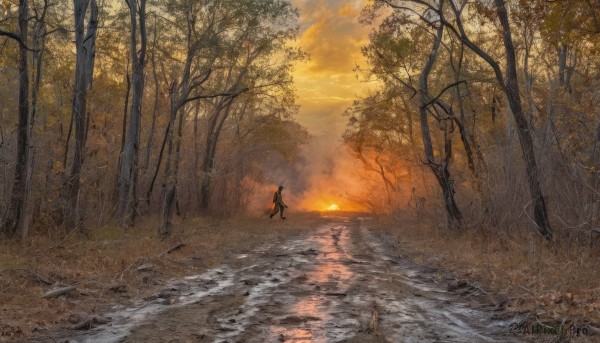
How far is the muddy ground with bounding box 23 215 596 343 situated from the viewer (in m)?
5.64

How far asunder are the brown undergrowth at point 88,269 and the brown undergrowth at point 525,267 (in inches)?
216

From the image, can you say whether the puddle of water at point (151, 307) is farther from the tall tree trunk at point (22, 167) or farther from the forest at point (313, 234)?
the tall tree trunk at point (22, 167)

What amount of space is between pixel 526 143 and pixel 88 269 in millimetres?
9837

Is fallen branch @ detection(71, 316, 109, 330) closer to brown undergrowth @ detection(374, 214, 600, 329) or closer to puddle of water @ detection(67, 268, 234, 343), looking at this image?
puddle of water @ detection(67, 268, 234, 343)

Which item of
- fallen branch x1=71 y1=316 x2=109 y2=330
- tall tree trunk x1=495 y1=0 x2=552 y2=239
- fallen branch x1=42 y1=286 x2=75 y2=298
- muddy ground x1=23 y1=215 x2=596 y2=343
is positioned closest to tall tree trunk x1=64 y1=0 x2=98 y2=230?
muddy ground x1=23 y1=215 x2=596 y2=343

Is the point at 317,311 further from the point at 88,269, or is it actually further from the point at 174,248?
the point at 174,248

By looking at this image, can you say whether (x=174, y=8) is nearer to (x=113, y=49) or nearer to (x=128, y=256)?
(x=113, y=49)

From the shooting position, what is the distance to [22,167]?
40.3 feet

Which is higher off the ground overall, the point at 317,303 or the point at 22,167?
the point at 22,167

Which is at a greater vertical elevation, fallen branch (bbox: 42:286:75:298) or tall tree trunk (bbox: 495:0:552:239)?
tall tree trunk (bbox: 495:0:552:239)

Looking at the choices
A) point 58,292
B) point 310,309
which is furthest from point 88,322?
point 310,309

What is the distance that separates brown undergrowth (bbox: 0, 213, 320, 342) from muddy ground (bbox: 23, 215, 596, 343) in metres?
0.41

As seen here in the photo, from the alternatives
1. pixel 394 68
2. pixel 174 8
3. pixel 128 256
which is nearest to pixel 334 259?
pixel 128 256

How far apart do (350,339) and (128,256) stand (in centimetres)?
695
